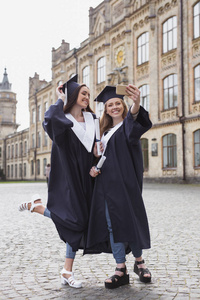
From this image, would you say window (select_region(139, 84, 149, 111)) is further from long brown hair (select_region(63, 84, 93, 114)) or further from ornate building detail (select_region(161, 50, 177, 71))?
long brown hair (select_region(63, 84, 93, 114))

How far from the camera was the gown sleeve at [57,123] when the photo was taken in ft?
12.9

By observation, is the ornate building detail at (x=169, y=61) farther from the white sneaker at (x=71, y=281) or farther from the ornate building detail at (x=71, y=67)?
the white sneaker at (x=71, y=281)

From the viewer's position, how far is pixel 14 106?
8556 centimetres

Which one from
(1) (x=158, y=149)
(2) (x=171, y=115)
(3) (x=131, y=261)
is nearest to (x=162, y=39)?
(2) (x=171, y=115)

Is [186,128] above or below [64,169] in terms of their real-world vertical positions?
above

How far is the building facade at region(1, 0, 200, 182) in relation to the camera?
973 inches

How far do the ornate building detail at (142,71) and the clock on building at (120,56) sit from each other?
101 inches

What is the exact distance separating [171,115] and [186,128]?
1994 mm

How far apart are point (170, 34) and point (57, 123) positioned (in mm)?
24715

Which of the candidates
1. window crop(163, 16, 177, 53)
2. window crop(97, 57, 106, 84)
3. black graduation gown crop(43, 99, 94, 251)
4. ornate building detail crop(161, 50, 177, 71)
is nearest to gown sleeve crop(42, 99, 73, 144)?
black graduation gown crop(43, 99, 94, 251)

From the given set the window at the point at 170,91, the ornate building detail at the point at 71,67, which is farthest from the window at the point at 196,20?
the ornate building detail at the point at 71,67

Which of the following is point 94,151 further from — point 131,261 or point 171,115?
point 171,115

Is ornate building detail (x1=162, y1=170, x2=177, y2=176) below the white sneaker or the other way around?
the other way around

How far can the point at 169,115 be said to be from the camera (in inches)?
1047
